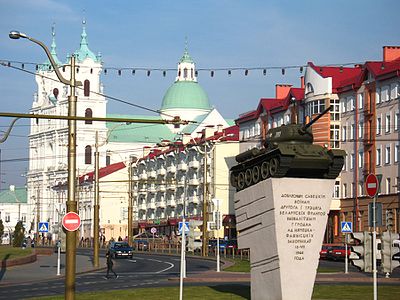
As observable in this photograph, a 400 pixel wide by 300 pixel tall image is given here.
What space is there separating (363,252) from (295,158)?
8246 mm

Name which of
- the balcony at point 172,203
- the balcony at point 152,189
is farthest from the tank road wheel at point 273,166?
the balcony at point 152,189

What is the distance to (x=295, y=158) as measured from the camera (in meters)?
31.2

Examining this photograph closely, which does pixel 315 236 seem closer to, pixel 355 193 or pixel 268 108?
pixel 355 193

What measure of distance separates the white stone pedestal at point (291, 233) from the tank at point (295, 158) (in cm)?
26

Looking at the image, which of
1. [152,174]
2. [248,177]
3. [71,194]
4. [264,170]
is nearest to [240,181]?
[248,177]

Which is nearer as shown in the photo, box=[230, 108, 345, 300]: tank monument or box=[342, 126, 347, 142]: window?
box=[230, 108, 345, 300]: tank monument

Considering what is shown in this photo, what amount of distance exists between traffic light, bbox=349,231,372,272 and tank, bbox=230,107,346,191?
785cm

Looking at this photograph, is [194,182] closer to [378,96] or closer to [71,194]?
[378,96]

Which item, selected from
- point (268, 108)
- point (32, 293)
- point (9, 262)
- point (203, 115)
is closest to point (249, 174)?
point (32, 293)

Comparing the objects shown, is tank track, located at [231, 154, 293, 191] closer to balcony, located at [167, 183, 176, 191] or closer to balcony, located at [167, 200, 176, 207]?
balcony, located at [167, 200, 176, 207]

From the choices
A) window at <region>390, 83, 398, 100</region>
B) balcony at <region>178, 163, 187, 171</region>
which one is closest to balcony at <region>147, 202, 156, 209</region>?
balcony at <region>178, 163, 187, 171</region>

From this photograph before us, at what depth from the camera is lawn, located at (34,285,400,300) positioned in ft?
120

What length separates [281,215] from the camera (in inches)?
1228

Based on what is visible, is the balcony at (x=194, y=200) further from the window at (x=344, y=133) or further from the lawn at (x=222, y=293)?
the lawn at (x=222, y=293)
